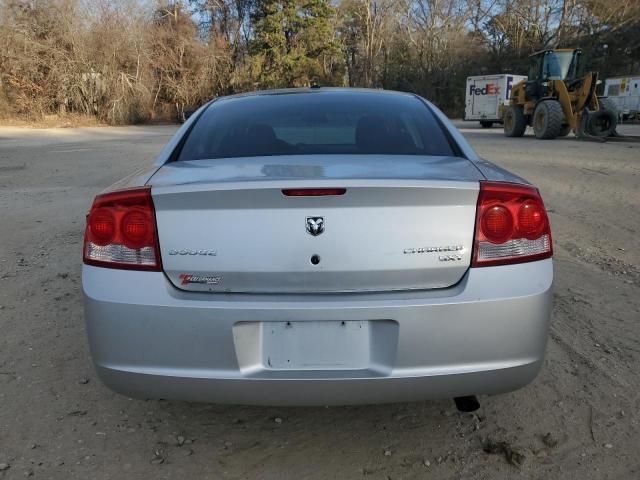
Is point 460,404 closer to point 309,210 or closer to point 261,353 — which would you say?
point 261,353

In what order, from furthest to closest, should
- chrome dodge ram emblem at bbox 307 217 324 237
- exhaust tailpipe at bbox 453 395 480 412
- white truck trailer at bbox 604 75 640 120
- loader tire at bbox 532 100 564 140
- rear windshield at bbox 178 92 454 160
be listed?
white truck trailer at bbox 604 75 640 120, loader tire at bbox 532 100 564 140, rear windshield at bbox 178 92 454 160, exhaust tailpipe at bbox 453 395 480 412, chrome dodge ram emblem at bbox 307 217 324 237

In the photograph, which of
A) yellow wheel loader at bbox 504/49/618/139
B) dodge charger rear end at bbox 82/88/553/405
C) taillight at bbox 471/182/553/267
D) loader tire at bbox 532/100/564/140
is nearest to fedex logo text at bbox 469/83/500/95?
yellow wheel loader at bbox 504/49/618/139

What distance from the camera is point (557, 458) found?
2.23 metres

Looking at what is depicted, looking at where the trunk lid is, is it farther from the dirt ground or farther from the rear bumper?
the dirt ground

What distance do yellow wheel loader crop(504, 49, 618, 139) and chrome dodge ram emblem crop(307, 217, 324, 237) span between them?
53.5ft

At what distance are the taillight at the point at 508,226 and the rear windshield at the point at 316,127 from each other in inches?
24.7

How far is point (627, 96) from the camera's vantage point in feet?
101

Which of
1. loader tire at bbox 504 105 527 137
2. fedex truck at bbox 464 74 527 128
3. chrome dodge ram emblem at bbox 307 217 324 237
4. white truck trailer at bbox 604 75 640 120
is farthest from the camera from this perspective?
white truck trailer at bbox 604 75 640 120

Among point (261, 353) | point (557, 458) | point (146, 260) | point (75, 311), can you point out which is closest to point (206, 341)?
point (261, 353)

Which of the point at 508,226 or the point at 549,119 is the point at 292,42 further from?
the point at 508,226

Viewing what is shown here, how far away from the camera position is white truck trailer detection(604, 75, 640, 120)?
30250mm

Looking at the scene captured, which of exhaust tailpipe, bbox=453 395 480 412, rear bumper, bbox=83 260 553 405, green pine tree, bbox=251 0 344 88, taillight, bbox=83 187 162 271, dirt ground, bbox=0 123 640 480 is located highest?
green pine tree, bbox=251 0 344 88

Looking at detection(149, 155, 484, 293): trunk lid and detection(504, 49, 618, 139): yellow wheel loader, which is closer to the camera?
detection(149, 155, 484, 293): trunk lid

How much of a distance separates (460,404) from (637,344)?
1526 millimetres
